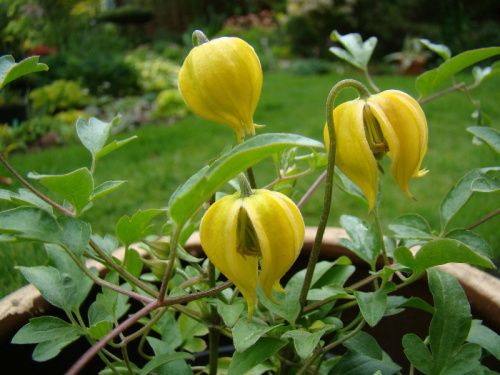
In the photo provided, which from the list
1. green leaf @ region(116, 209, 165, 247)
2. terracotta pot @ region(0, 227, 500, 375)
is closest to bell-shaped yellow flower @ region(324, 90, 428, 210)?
green leaf @ region(116, 209, 165, 247)

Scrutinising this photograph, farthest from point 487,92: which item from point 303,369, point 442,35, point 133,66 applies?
point 303,369

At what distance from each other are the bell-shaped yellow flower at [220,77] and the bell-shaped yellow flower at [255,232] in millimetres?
102

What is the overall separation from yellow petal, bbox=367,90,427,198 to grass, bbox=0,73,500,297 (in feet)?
3.26

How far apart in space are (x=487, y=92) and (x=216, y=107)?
142 inches

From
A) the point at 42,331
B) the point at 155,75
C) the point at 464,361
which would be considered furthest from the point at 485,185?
Answer: the point at 155,75

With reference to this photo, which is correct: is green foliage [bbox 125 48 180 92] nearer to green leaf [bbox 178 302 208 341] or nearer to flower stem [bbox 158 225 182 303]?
green leaf [bbox 178 302 208 341]

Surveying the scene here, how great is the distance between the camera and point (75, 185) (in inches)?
18.6

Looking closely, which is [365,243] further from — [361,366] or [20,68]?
[20,68]

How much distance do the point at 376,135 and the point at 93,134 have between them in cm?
39

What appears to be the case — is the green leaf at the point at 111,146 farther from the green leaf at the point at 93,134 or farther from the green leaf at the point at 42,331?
the green leaf at the point at 42,331

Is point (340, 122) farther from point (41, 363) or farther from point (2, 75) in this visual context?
point (41, 363)

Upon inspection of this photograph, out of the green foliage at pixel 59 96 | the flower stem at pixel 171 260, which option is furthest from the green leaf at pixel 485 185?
the green foliage at pixel 59 96

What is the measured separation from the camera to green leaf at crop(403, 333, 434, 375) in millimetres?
513

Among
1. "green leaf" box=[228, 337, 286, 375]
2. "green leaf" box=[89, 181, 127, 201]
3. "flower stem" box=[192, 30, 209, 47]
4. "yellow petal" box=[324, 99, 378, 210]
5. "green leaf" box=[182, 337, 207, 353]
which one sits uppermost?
"flower stem" box=[192, 30, 209, 47]
